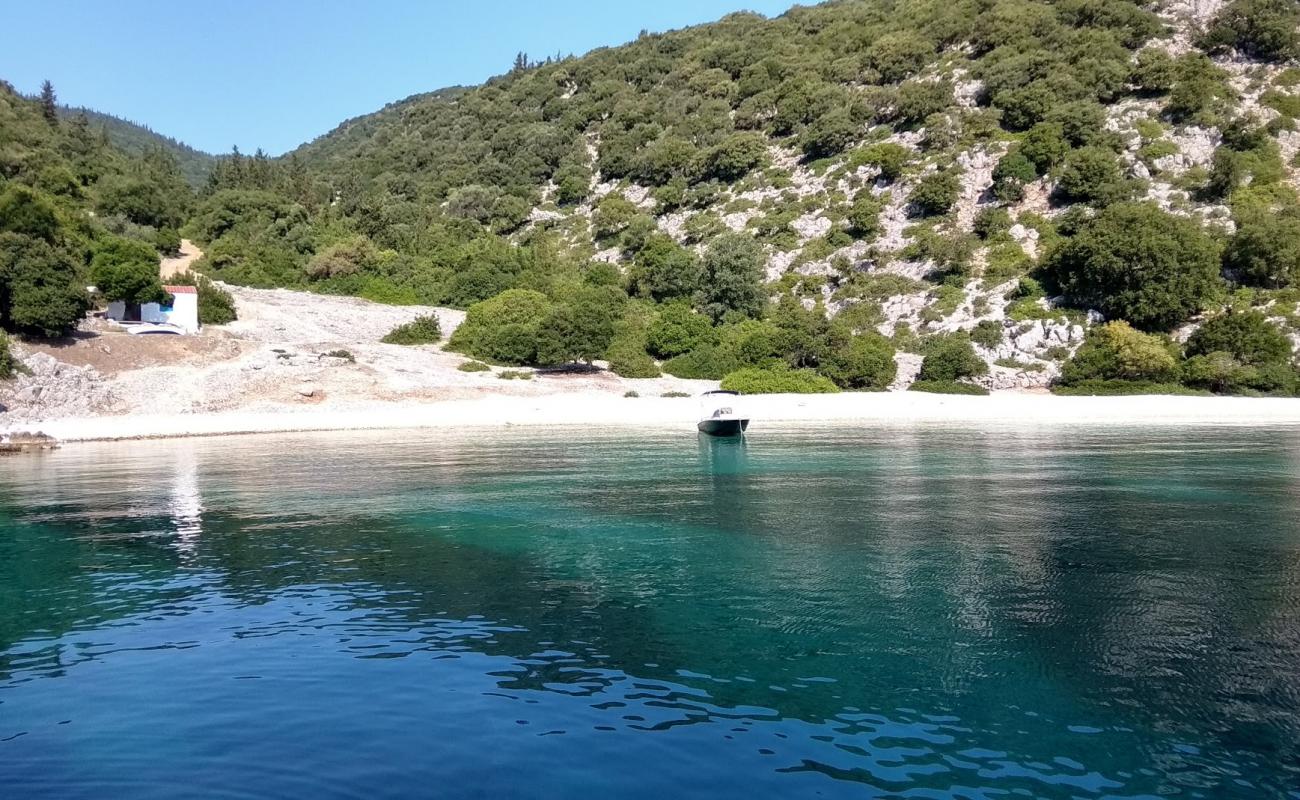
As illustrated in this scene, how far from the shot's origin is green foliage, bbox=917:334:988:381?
55188mm

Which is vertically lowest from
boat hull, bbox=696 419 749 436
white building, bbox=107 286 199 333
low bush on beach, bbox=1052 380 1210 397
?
boat hull, bbox=696 419 749 436

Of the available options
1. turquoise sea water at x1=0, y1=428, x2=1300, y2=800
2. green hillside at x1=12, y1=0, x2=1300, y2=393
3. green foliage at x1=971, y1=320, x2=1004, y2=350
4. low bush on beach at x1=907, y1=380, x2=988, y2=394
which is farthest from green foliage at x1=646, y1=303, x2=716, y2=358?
turquoise sea water at x1=0, y1=428, x2=1300, y2=800

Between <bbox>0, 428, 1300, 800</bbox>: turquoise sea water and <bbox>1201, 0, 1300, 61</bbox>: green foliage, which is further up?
<bbox>1201, 0, 1300, 61</bbox>: green foliage

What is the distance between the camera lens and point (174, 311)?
5612cm

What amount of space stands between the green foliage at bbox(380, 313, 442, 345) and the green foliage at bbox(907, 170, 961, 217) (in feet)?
133

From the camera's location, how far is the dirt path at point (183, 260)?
83.8 m

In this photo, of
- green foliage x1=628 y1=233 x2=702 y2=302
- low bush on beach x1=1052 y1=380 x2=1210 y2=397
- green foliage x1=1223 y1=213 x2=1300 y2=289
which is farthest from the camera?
green foliage x1=628 y1=233 x2=702 y2=302

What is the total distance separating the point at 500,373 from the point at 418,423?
37.2 feet

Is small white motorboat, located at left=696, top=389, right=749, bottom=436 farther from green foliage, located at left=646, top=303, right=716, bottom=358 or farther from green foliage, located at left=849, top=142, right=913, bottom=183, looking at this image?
green foliage, located at left=849, top=142, right=913, bottom=183

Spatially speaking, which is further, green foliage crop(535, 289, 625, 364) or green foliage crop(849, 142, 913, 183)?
green foliage crop(849, 142, 913, 183)

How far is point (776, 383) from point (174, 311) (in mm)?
36275

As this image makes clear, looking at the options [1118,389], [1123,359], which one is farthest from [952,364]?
[1123,359]

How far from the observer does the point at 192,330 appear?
183ft

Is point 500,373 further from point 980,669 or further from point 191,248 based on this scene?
point 191,248
